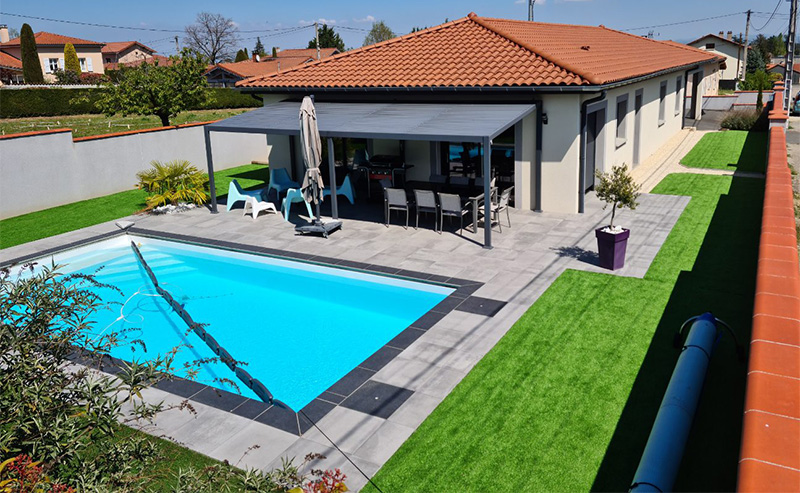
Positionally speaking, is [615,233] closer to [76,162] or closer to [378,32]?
→ [76,162]

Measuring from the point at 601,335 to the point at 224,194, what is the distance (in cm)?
1540

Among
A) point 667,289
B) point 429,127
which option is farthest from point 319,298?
point 667,289

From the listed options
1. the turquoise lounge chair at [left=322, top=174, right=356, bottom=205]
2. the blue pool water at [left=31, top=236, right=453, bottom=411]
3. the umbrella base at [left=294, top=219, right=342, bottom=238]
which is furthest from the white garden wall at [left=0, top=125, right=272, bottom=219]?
the umbrella base at [left=294, top=219, right=342, bottom=238]

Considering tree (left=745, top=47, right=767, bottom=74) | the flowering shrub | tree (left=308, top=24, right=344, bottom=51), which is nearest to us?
the flowering shrub

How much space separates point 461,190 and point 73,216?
11.6 meters

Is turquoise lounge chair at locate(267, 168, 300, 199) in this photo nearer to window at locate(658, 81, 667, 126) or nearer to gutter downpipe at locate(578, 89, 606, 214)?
gutter downpipe at locate(578, 89, 606, 214)

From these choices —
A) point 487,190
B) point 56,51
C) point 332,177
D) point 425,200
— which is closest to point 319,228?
point 332,177

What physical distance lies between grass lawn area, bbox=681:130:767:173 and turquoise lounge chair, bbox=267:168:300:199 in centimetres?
1402

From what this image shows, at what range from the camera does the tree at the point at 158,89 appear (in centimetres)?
2598

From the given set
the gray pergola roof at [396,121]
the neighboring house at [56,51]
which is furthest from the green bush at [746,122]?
the neighboring house at [56,51]

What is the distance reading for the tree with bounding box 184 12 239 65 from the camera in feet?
351

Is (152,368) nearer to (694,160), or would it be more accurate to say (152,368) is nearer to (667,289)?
(667,289)

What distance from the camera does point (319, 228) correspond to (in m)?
15.6

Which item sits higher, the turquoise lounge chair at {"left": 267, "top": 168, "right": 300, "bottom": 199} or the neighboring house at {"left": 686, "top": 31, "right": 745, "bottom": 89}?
the neighboring house at {"left": 686, "top": 31, "right": 745, "bottom": 89}
